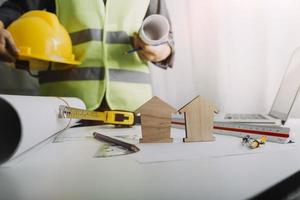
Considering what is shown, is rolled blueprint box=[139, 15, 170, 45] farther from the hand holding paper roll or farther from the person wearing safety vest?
the person wearing safety vest

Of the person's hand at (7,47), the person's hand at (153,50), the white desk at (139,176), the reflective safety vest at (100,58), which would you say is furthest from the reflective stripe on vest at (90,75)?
the white desk at (139,176)

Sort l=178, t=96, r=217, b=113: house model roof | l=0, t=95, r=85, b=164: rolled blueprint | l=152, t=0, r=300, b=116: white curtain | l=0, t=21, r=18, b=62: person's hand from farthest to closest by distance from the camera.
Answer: l=152, t=0, r=300, b=116: white curtain → l=0, t=21, r=18, b=62: person's hand → l=178, t=96, r=217, b=113: house model roof → l=0, t=95, r=85, b=164: rolled blueprint

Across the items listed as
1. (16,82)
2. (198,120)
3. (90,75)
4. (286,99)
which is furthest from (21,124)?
(16,82)

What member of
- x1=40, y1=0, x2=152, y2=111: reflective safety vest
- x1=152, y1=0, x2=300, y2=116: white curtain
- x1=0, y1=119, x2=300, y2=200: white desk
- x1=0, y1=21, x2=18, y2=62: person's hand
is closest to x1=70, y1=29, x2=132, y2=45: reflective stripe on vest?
x1=40, y1=0, x2=152, y2=111: reflective safety vest

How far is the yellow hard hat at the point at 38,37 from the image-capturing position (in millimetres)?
648

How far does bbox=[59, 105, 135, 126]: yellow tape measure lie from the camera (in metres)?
0.50

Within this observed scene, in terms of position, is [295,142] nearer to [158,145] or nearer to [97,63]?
[158,145]

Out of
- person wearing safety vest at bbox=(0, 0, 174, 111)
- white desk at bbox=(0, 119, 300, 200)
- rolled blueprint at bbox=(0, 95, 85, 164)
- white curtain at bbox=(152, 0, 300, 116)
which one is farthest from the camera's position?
white curtain at bbox=(152, 0, 300, 116)

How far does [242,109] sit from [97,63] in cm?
58

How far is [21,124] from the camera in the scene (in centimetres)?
33

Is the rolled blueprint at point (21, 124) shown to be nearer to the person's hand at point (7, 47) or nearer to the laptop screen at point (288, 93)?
the person's hand at point (7, 47)

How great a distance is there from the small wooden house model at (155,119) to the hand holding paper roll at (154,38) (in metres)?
0.24

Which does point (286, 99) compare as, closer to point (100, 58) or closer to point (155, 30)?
point (155, 30)

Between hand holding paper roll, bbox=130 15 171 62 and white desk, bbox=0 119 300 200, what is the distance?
0.36 metres
